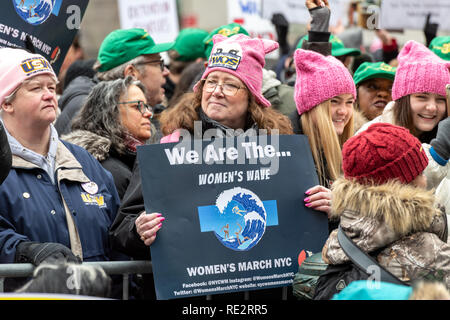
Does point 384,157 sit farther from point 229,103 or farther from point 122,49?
point 122,49

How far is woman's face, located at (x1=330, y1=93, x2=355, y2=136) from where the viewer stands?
4988mm

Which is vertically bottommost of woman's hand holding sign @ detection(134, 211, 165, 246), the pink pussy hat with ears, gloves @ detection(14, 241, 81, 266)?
gloves @ detection(14, 241, 81, 266)

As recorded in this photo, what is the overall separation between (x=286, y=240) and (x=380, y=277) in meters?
1.00

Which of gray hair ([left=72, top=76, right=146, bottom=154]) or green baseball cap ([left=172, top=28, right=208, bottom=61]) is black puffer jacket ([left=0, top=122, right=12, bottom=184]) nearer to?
gray hair ([left=72, top=76, right=146, bottom=154])

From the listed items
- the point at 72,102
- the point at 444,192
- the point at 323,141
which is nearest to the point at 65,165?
the point at 323,141

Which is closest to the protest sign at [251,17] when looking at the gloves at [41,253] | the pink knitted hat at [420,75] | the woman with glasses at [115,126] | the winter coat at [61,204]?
the pink knitted hat at [420,75]

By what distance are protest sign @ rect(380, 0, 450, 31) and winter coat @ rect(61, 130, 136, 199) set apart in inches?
174

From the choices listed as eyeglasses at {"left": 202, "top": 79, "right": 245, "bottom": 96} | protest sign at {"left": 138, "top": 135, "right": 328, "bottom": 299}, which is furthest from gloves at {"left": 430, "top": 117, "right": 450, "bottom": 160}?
eyeglasses at {"left": 202, "top": 79, "right": 245, "bottom": 96}

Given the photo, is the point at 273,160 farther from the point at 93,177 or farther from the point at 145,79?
the point at 145,79

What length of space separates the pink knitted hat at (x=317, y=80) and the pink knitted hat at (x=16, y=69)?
66.1 inches

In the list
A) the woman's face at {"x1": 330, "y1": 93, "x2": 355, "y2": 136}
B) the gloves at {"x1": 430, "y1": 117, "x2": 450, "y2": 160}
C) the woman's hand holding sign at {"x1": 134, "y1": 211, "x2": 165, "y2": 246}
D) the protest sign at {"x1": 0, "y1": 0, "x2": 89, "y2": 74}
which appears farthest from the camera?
the woman's face at {"x1": 330, "y1": 93, "x2": 355, "y2": 136}

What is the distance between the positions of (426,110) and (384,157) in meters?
2.06
